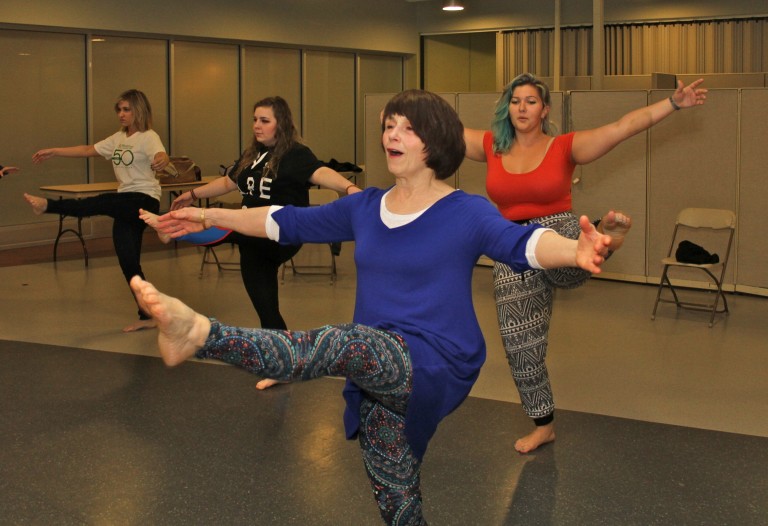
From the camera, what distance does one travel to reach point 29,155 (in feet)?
37.8

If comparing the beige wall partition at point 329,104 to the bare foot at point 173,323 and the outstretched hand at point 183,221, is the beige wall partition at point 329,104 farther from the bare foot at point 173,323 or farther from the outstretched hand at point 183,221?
the bare foot at point 173,323

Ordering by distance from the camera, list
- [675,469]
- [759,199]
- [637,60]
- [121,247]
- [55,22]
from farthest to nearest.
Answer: [637,60]
[55,22]
[759,199]
[121,247]
[675,469]

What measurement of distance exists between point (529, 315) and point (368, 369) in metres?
1.96

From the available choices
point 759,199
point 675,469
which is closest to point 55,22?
point 759,199

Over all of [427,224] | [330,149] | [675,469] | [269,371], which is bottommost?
[675,469]

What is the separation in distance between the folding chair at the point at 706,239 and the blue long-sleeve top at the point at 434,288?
4.90 m

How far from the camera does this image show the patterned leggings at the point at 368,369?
2.30 m

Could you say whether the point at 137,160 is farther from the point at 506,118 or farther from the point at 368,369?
the point at 368,369

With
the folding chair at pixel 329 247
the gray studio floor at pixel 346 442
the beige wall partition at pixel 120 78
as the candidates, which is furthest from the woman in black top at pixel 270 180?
the beige wall partition at pixel 120 78

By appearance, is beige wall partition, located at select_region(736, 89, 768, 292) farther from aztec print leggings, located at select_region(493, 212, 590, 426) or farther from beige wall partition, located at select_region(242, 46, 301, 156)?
beige wall partition, located at select_region(242, 46, 301, 156)

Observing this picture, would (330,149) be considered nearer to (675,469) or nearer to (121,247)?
(121,247)

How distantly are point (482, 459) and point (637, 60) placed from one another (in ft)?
38.9

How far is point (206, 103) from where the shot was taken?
1343 centimetres

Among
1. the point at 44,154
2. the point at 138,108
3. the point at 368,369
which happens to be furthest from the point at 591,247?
the point at 44,154
